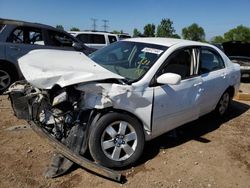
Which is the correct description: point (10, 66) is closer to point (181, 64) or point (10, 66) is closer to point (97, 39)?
point (181, 64)

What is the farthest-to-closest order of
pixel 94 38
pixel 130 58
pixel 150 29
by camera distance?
pixel 150 29, pixel 94 38, pixel 130 58

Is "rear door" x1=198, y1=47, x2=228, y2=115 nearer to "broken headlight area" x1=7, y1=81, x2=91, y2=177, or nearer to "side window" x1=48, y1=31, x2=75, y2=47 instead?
"broken headlight area" x1=7, y1=81, x2=91, y2=177

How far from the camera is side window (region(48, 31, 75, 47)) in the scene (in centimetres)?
867

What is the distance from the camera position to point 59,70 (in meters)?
4.00

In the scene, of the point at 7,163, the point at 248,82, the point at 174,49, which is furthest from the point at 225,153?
the point at 248,82

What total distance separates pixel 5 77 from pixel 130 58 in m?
4.05

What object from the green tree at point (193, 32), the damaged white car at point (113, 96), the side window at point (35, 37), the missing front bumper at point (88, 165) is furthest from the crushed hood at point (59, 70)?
the green tree at point (193, 32)

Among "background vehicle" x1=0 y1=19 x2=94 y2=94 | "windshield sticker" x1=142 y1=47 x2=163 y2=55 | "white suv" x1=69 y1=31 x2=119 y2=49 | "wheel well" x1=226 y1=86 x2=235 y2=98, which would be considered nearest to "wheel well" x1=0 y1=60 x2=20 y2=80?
"background vehicle" x1=0 y1=19 x2=94 y2=94

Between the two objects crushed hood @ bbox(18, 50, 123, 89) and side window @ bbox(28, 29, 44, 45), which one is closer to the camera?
crushed hood @ bbox(18, 50, 123, 89)

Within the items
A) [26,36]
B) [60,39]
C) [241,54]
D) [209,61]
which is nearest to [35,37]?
[26,36]

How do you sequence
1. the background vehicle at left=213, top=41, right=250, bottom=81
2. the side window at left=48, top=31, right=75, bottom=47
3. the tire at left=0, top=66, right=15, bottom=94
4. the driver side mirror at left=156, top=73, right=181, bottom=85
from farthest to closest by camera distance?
the background vehicle at left=213, top=41, right=250, bottom=81 → the side window at left=48, top=31, right=75, bottom=47 → the tire at left=0, top=66, right=15, bottom=94 → the driver side mirror at left=156, top=73, right=181, bottom=85

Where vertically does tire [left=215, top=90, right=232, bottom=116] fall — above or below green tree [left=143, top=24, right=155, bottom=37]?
below

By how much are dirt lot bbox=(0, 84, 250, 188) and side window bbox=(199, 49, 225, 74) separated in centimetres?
108

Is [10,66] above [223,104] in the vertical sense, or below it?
above
